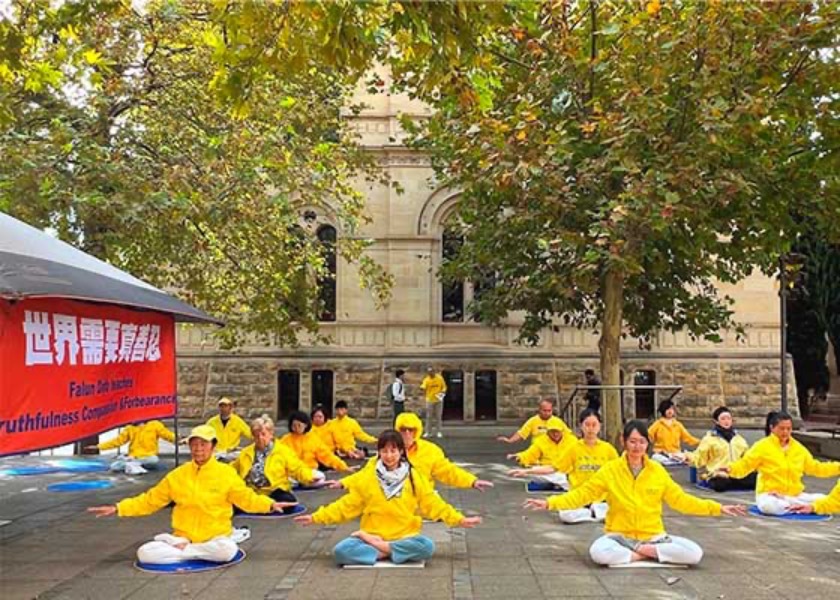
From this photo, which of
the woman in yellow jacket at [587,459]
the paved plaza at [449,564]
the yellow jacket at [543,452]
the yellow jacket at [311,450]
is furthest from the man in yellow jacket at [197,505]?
the yellow jacket at [543,452]

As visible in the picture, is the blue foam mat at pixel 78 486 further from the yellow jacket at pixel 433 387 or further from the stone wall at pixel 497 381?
the stone wall at pixel 497 381

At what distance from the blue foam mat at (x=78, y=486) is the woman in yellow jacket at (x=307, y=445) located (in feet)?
10.1

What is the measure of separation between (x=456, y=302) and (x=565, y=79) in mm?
11659

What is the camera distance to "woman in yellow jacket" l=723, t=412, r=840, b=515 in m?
9.85

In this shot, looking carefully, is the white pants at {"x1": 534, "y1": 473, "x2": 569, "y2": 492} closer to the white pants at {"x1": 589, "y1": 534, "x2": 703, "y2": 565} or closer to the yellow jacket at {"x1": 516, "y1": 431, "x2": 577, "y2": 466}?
the yellow jacket at {"x1": 516, "y1": 431, "x2": 577, "y2": 466}

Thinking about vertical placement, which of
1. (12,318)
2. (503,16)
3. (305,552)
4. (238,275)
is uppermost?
(503,16)

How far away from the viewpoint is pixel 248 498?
758 centimetres

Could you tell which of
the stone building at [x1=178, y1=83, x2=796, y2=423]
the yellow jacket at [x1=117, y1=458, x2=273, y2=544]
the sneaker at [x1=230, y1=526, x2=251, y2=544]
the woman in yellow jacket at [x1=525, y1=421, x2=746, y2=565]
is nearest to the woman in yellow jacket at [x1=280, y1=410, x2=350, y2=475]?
the sneaker at [x1=230, y1=526, x2=251, y2=544]

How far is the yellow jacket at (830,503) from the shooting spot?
7.73 meters

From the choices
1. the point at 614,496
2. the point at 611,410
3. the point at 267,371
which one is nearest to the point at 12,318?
the point at 614,496

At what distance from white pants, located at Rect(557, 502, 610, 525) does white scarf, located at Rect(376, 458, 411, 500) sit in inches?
119

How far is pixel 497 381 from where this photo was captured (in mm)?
23906

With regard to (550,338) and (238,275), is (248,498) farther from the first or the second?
(550,338)

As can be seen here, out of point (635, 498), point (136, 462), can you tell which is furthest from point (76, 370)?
point (136, 462)
